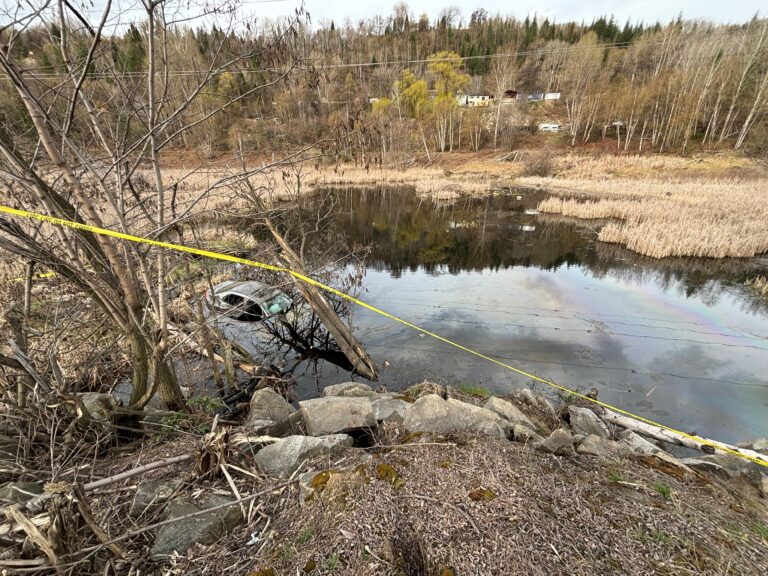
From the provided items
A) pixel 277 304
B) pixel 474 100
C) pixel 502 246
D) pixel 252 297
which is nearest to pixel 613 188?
pixel 502 246

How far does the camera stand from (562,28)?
83.6m

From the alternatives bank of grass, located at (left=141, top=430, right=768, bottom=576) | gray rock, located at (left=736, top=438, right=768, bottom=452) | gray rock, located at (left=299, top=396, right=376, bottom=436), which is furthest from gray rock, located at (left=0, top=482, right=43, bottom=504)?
gray rock, located at (left=736, top=438, right=768, bottom=452)

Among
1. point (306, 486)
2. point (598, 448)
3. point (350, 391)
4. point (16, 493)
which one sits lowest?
point (350, 391)

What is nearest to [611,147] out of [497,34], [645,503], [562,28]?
[645,503]

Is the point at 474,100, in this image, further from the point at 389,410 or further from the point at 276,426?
the point at 276,426

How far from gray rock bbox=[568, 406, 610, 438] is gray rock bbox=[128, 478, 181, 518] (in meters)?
5.33

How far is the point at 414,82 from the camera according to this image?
47.7 meters

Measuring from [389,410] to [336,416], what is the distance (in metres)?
0.78

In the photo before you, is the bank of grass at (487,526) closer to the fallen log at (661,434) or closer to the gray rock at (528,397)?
the fallen log at (661,434)

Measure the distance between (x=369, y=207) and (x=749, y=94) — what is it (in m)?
46.1

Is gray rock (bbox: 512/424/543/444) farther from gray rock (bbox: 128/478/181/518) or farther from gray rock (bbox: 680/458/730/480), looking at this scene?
gray rock (bbox: 128/478/181/518)

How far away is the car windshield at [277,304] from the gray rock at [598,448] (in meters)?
6.91

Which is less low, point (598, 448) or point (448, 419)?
point (448, 419)

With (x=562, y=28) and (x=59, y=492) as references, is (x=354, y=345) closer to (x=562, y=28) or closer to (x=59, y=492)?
(x=59, y=492)
